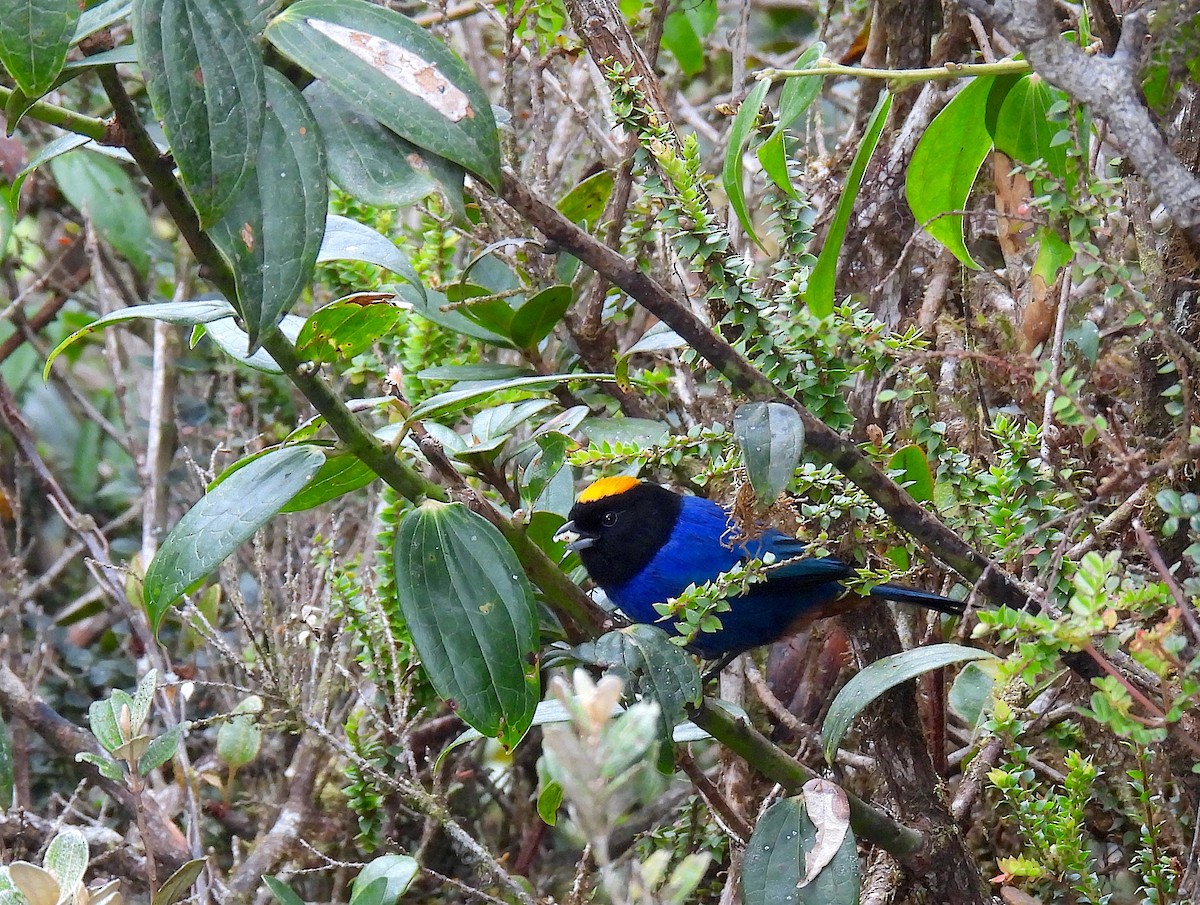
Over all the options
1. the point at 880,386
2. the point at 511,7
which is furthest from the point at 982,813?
the point at 511,7

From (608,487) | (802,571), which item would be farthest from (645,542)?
A: (802,571)

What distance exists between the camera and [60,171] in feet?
11.8

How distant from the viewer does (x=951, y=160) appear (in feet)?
6.24

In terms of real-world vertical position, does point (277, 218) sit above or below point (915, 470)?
above

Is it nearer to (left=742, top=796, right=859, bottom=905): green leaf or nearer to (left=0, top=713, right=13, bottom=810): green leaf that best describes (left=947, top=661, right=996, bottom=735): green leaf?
(left=742, top=796, right=859, bottom=905): green leaf

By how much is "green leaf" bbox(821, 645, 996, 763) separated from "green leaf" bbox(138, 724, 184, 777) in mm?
1037

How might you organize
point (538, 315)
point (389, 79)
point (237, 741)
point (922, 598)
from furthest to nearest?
point (237, 741)
point (538, 315)
point (922, 598)
point (389, 79)

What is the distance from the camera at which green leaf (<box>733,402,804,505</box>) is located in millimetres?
1421

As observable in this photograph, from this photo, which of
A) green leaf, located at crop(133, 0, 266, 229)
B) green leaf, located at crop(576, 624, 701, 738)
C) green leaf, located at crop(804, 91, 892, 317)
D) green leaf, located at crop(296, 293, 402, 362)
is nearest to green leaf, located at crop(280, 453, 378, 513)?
green leaf, located at crop(296, 293, 402, 362)

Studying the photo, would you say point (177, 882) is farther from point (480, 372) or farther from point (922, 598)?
point (922, 598)

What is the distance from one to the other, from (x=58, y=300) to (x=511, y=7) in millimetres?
2233

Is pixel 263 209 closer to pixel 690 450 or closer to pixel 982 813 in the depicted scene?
pixel 690 450

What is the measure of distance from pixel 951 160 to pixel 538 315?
2.81ft

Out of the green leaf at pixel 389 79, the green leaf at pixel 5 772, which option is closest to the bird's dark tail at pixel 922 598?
the green leaf at pixel 389 79
